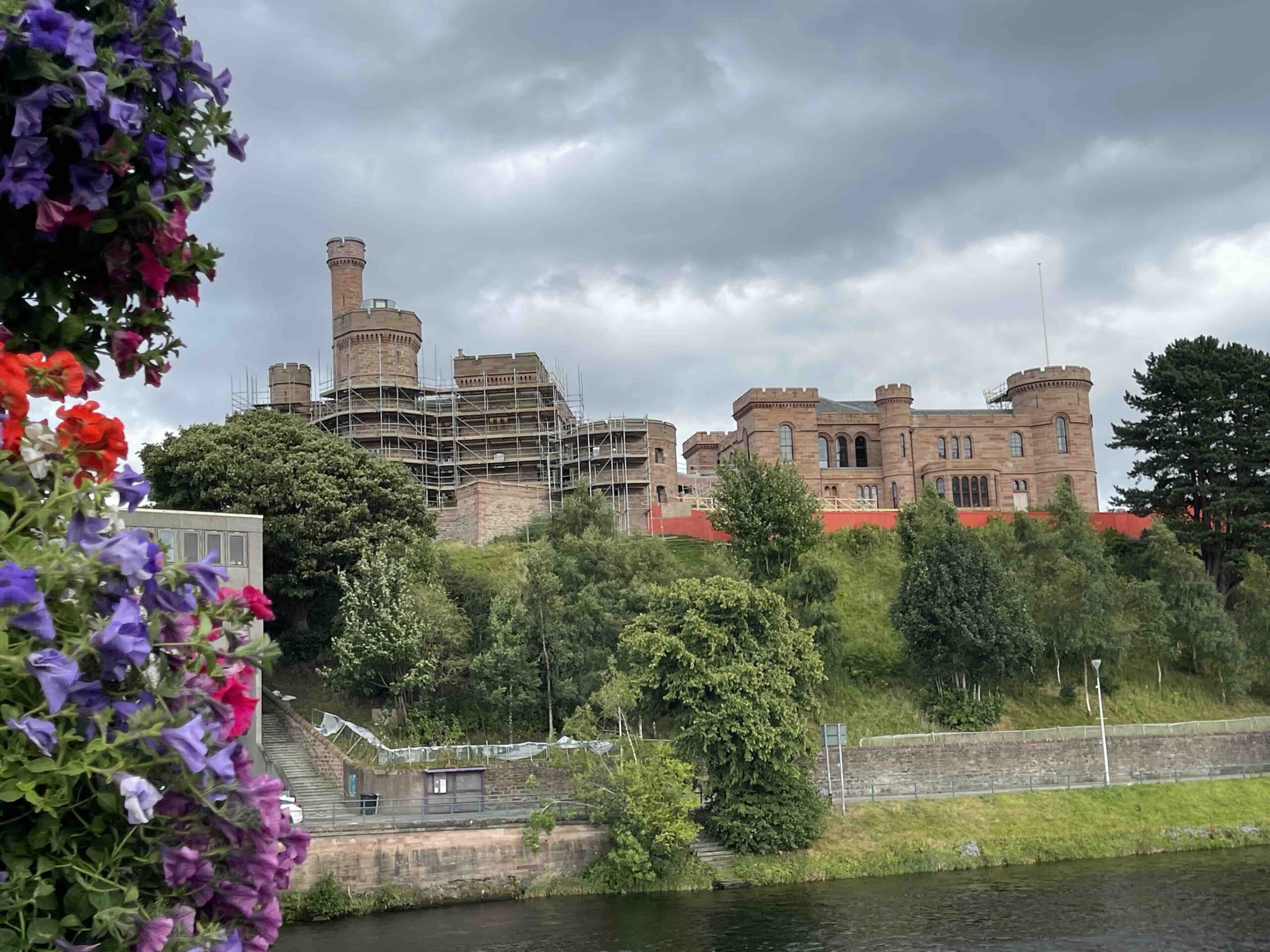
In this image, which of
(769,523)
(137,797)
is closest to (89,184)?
(137,797)

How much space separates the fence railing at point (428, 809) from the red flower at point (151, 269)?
29057 millimetres

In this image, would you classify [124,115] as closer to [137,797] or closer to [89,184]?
[89,184]

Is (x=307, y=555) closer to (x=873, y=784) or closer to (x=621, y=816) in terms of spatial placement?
(x=621, y=816)

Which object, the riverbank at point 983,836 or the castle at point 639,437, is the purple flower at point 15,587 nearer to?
the riverbank at point 983,836

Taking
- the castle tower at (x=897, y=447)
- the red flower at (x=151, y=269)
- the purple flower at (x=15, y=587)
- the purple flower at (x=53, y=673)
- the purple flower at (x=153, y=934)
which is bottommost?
the purple flower at (x=153, y=934)

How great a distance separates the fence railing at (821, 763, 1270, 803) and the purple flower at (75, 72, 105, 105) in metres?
34.8

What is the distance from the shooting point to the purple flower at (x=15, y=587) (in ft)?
10.4

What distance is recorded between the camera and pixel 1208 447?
5706cm

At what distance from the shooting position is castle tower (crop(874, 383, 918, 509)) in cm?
7388

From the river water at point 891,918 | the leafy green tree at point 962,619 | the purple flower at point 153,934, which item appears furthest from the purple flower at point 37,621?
the leafy green tree at point 962,619

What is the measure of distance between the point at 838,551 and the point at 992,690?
644 inches

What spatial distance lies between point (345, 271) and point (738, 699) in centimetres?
6172

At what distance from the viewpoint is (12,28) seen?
361 centimetres

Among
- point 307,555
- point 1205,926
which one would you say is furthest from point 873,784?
point 307,555
